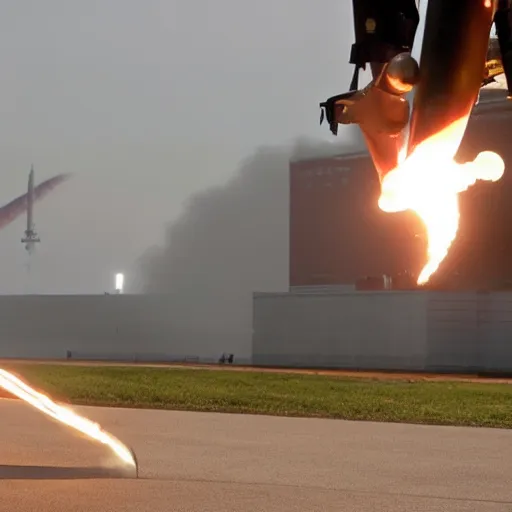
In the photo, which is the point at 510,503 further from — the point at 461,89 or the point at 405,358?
the point at 405,358

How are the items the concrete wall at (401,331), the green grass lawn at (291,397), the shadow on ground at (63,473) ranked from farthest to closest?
the concrete wall at (401,331) < the green grass lawn at (291,397) < the shadow on ground at (63,473)

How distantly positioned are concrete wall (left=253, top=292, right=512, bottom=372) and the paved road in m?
35.1

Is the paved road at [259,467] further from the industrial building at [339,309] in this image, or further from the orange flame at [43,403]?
the industrial building at [339,309]

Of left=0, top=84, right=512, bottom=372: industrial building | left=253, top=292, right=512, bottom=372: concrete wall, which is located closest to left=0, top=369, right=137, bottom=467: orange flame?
left=0, top=84, right=512, bottom=372: industrial building

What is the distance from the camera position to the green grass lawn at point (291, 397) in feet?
71.5

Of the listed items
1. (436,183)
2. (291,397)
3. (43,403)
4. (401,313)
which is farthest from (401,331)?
(436,183)

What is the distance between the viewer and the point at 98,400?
24.2 meters

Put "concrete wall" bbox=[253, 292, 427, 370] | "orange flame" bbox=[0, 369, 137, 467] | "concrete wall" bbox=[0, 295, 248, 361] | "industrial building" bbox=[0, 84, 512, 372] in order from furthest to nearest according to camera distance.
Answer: "concrete wall" bbox=[0, 295, 248, 361]
"concrete wall" bbox=[253, 292, 427, 370]
"industrial building" bbox=[0, 84, 512, 372]
"orange flame" bbox=[0, 369, 137, 467]

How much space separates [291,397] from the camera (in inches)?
1030

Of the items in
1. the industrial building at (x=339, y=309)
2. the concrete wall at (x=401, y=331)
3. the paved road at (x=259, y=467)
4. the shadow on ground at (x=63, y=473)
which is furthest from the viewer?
the industrial building at (x=339, y=309)

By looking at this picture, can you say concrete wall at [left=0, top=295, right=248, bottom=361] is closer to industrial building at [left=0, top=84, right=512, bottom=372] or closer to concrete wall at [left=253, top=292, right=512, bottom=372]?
industrial building at [left=0, top=84, right=512, bottom=372]

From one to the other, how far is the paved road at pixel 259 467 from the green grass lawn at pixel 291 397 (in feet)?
11.7

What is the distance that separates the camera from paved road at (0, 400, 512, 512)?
367 inches

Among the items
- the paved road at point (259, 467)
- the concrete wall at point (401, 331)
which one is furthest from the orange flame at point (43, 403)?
the concrete wall at point (401, 331)
